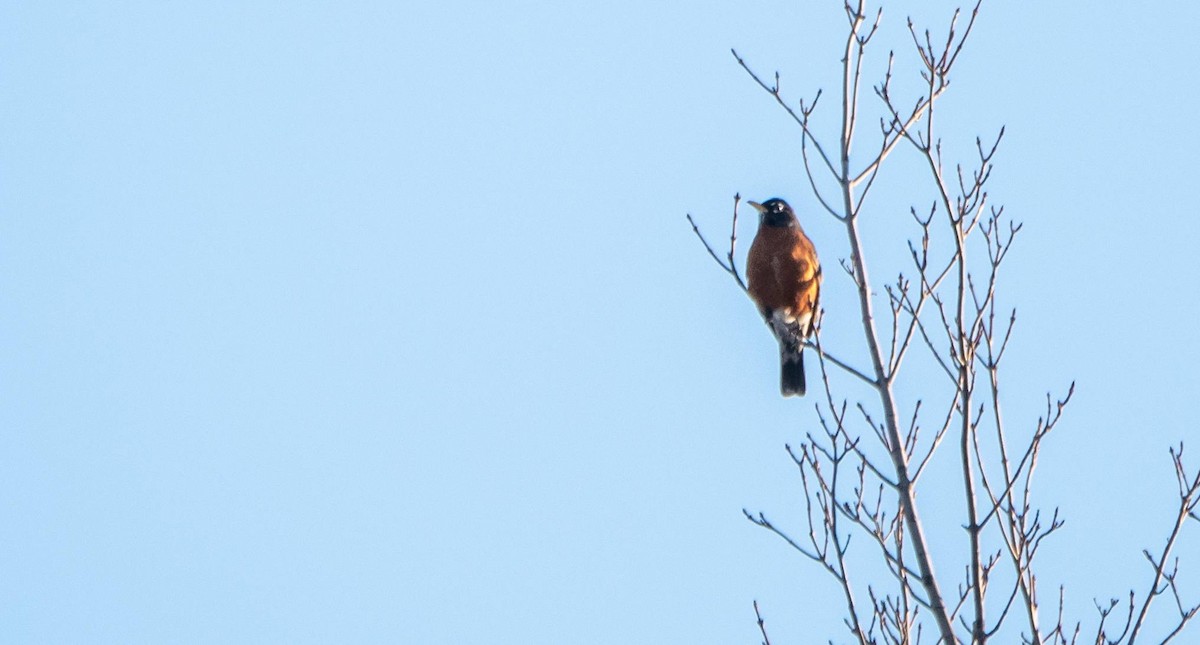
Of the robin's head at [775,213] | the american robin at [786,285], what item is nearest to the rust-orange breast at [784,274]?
the american robin at [786,285]

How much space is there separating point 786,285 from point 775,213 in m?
0.73

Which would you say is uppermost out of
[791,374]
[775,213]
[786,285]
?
[775,213]

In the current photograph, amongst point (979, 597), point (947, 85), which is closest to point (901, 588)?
point (979, 597)

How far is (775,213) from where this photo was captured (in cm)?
901

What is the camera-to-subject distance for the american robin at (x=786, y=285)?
27.7ft

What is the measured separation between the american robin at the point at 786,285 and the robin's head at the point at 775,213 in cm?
5

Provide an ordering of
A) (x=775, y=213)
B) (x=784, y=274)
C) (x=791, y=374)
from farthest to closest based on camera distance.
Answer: (x=775, y=213)
(x=791, y=374)
(x=784, y=274)

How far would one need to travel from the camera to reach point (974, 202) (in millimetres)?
4938

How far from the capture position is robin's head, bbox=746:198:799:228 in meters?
8.88

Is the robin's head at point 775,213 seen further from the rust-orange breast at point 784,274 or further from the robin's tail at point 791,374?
the robin's tail at point 791,374

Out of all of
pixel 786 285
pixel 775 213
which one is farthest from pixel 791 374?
pixel 775 213

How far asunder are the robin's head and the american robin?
0.05 meters

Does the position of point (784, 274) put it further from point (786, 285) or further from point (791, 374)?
point (791, 374)

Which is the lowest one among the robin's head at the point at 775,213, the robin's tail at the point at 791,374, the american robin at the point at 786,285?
the robin's tail at the point at 791,374
